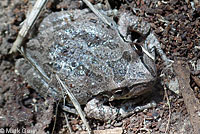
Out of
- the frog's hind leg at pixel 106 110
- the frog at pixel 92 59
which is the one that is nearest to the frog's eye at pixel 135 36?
the frog at pixel 92 59

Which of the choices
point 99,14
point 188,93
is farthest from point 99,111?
point 99,14

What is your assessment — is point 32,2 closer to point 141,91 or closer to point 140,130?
point 141,91

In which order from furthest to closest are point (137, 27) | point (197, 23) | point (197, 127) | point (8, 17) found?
point (8, 17) → point (137, 27) → point (197, 23) → point (197, 127)

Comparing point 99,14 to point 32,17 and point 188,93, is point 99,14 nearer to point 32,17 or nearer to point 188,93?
point 32,17

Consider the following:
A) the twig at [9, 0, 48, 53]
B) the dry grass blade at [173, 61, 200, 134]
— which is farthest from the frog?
the dry grass blade at [173, 61, 200, 134]

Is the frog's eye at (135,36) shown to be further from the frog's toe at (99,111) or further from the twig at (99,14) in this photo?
the frog's toe at (99,111)

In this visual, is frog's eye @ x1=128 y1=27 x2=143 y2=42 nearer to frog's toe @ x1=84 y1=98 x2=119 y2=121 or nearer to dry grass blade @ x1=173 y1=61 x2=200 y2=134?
dry grass blade @ x1=173 y1=61 x2=200 y2=134

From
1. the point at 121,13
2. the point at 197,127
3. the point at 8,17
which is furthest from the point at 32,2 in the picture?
the point at 197,127
